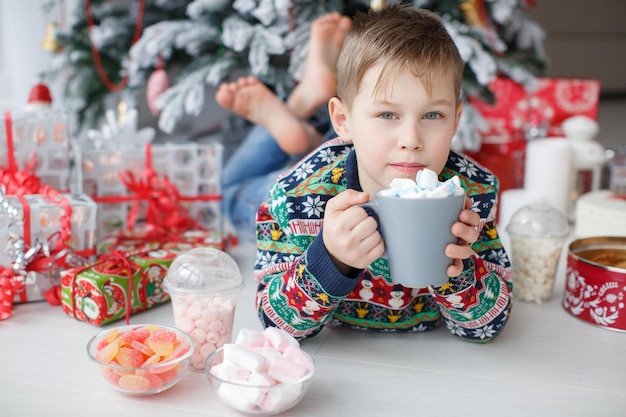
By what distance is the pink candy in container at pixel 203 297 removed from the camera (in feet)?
3.36

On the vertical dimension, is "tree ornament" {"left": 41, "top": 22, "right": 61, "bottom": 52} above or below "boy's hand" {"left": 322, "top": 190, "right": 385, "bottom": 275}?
above

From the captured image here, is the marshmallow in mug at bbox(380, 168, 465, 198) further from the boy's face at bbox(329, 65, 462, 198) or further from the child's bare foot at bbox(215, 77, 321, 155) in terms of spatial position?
the child's bare foot at bbox(215, 77, 321, 155)

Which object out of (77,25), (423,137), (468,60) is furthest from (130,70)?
(423,137)

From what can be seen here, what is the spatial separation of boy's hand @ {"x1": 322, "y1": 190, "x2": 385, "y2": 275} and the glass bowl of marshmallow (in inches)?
6.0

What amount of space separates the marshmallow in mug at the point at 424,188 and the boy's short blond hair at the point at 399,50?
0.51 feet

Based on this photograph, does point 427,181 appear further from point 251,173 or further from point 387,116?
point 251,173

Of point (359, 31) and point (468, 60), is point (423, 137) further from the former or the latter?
point (468, 60)

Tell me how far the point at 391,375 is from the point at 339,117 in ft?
1.30

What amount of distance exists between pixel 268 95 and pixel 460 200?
894 mm

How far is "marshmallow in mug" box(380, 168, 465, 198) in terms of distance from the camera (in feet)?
2.72

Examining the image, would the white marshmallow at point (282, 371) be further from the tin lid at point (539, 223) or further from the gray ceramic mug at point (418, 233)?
the tin lid at point (539, 223)

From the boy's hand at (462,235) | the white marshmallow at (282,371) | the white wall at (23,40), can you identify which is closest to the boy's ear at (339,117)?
the boy's hand at (462,235)

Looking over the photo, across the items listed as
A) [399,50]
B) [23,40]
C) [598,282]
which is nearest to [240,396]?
[399,50]

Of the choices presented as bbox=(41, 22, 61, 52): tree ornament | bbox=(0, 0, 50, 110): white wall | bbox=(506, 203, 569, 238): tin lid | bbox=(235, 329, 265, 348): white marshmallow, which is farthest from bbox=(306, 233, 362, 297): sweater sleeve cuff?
bbox=(0, 0, 50, 110): white wall
